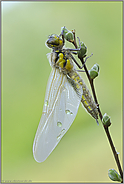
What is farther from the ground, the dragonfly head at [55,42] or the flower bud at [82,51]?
the dragonfly head at [55,42]

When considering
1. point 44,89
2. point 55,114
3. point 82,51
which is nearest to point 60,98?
point 55,114

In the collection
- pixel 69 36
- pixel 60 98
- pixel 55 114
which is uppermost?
pixel 69 36

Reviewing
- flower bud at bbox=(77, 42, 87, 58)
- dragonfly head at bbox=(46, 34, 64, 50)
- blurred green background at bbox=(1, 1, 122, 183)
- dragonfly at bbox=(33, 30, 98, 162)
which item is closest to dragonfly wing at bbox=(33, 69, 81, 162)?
dragonfly at bbox=(33, 30, 98, 162)

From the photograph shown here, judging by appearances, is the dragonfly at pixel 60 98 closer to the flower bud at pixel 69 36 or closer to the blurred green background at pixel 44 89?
the flower bud at pixel 69 36

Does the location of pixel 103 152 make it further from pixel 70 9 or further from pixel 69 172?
pixel 70 9

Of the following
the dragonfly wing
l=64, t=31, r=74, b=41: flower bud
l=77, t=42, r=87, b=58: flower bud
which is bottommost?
the dragonfly wing

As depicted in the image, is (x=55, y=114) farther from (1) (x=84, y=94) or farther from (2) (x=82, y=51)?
(2) (x=82, y=51)

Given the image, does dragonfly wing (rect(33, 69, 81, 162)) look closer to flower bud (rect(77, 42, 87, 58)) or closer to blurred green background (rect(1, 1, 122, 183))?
flower bud (rect(77, 42, 87, 58))

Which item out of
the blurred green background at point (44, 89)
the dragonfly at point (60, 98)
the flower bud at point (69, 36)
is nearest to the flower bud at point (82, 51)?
the flower bud at point (69, 36)
